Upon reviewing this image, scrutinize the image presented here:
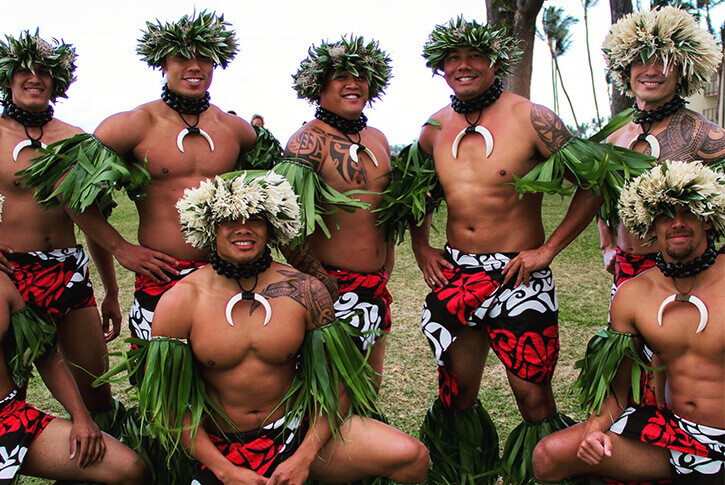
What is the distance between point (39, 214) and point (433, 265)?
187 cm

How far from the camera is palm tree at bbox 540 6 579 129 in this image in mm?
20016

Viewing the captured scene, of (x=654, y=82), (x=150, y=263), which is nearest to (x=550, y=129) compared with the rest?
(x=654, y=82)

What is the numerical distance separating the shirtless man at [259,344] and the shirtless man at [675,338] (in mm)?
754

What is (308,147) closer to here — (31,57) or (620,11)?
(31,57)

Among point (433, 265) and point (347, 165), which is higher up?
point (347, 165)

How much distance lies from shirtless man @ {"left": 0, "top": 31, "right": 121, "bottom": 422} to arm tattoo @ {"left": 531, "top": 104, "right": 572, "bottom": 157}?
220 centimetres

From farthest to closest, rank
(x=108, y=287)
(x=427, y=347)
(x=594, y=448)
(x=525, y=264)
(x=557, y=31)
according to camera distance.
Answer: (x=557, y=31) → (x=427, y=347) → (x=108, y=287) → (x=525, y=264) → (x=594, y=448)

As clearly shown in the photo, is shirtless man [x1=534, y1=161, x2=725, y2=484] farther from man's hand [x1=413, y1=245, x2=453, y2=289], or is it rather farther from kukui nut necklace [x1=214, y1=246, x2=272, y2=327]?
kukui nut necklace [x1=214, y1=246, x2=272, y2=327]

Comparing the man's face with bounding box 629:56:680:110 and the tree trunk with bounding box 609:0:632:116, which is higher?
the tree trunk with bounding box 609:0:632:116

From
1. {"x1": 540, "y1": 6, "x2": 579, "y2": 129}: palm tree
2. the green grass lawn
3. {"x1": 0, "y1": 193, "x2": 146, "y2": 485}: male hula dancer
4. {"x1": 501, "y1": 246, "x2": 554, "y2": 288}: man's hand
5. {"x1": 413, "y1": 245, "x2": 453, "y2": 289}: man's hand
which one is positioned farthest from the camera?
{"x1": 540, "y1": 6, "x2": 579, "y2": 129}: palm tree

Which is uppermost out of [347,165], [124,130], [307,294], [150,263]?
[124,130]

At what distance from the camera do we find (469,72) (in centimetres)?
289

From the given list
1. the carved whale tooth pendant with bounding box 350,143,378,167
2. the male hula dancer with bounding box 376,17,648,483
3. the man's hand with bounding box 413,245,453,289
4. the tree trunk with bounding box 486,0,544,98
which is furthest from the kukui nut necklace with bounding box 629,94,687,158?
the tree trunk with bounding box 486,0,544,98

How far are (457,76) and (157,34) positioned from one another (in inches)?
54.5
